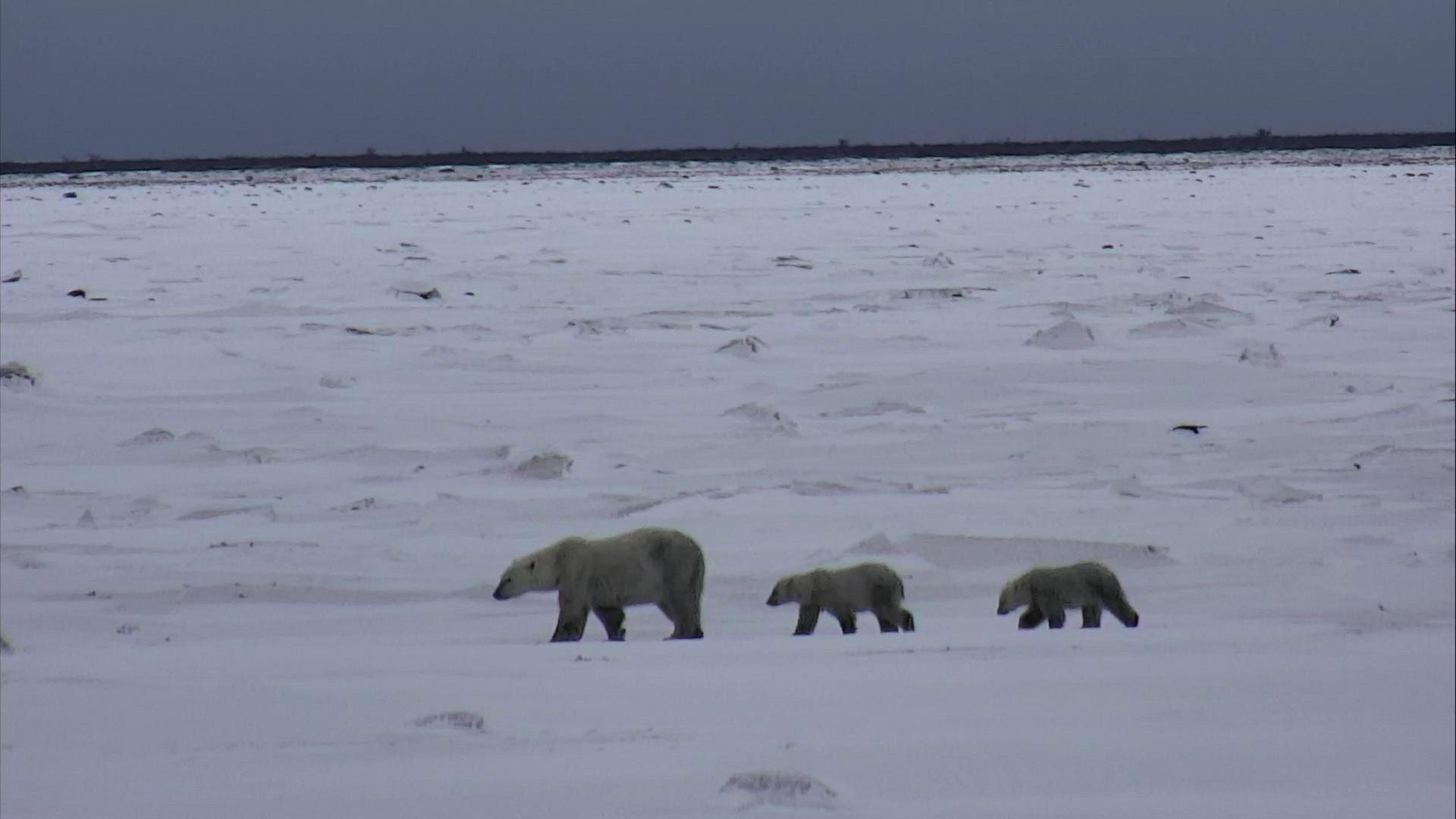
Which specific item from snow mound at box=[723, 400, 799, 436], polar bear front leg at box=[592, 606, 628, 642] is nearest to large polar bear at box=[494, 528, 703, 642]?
polar bear front leg at box=[592, 606, 628, 642]

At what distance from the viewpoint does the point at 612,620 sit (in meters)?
3.67

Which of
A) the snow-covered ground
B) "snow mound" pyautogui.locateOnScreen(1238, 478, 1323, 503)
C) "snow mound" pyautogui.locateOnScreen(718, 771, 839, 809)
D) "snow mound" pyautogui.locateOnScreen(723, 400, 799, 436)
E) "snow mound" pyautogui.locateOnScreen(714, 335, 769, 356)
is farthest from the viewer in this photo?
"snow mound" pyautogui.locateOnScreen(714, 335, 769, 356)

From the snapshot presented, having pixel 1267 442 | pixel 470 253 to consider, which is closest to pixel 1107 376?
pixel 1267 442

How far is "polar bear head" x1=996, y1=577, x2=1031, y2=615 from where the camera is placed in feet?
12.3

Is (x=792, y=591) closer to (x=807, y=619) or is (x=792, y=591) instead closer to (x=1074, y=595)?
(x=807, y=619)

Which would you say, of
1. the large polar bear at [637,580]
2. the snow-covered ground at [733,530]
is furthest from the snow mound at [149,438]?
the large polar bear at [637,580]

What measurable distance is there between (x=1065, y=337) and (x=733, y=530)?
3.85 m

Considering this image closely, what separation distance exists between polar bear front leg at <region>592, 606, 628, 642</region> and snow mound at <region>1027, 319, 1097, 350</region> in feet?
15.5

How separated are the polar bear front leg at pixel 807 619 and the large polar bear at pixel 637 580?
220 mm

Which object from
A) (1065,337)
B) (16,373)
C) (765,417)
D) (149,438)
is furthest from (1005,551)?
(16,373)

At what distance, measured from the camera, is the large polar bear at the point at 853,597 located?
147 inches

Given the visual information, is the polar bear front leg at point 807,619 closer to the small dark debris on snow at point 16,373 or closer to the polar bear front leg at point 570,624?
the polar bear front leg at point 570,624

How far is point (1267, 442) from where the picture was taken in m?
5.87

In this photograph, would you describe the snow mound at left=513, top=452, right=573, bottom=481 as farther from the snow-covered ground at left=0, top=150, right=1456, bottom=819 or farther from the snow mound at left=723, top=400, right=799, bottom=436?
the snow mound at left=723, top=400, right=799, bottom=436
